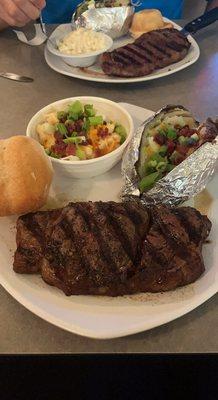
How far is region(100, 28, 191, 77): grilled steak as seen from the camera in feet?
6.05

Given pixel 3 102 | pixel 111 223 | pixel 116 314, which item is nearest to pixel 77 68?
pixel 3 102

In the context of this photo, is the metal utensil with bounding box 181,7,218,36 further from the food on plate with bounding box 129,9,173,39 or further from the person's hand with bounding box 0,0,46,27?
the person's hand with bounding box 0,0,46,27

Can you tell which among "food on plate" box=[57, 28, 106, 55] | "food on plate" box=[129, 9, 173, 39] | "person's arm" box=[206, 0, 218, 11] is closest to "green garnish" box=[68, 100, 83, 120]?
"food on plate" box=[57, 28, 106, 55]

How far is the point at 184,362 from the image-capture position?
1.02 metres

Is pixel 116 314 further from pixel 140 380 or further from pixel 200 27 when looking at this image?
pixel 200 27

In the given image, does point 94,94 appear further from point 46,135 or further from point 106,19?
point 46,135

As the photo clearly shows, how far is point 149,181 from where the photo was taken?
123 cm

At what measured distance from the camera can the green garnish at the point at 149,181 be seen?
1230 mm

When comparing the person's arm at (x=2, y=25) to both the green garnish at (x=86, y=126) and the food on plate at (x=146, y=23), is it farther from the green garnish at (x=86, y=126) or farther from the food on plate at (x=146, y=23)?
the green garnish at (x=86, y=126)

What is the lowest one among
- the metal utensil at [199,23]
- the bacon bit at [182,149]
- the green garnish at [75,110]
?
the green garnish at [75,110]

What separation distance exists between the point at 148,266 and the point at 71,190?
456mm

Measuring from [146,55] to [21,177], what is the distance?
101 cm

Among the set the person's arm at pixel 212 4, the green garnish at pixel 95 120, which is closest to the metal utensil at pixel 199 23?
the person's arm at pixel 212 4

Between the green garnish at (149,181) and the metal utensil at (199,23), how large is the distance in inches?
43.1
